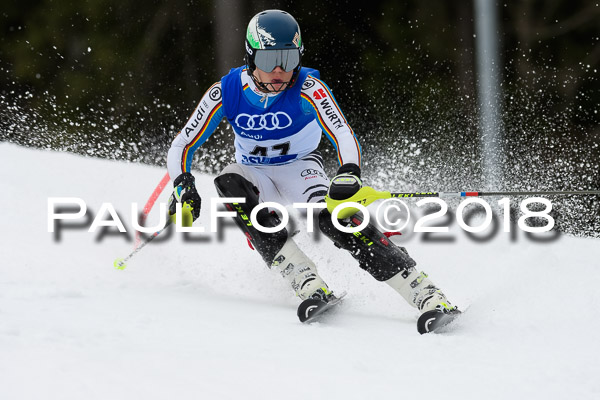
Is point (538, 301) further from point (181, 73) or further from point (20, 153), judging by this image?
point (181, 73)

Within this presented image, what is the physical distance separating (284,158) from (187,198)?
0.69 m

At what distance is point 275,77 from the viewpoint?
13.3 feet

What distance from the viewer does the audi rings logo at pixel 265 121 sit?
4.27 meters

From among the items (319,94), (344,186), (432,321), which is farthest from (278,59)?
(432,321)

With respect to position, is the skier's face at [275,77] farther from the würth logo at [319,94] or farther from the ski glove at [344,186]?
the ski glove at [344,186]

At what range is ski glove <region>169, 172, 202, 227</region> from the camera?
4.07 m

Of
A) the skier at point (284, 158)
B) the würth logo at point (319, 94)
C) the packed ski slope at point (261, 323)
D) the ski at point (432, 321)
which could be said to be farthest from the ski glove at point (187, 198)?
the ski at point (432, 321)

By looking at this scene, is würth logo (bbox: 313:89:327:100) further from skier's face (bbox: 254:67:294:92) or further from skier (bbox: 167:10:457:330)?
skier's face (bbox: 254:67:294:92)

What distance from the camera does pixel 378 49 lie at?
53.0 ft

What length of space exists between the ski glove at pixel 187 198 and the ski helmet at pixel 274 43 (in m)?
0.66

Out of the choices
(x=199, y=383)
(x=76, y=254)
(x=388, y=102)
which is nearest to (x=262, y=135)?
(x=76, y=254)

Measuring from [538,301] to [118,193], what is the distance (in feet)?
11.7

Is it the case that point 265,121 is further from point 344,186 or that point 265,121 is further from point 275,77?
point 344,186

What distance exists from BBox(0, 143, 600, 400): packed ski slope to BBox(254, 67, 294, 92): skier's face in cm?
114
